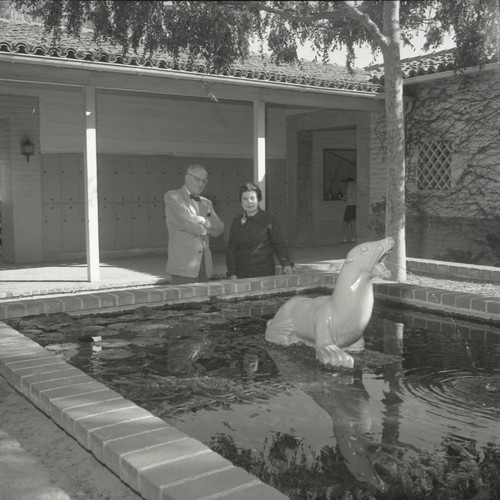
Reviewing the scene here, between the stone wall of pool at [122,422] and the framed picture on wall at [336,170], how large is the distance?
11.0 meters

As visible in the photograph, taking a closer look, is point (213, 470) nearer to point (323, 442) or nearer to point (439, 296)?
point (323, 442)

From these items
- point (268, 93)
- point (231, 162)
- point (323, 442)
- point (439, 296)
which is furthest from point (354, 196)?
point (323, 442)

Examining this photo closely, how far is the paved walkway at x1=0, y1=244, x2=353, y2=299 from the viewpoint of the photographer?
925cm

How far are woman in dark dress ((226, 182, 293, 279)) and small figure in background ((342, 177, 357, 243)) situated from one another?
964 centimetres

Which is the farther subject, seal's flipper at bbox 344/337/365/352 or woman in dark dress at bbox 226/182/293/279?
woman in dark dress at bbox 226/182/293/279

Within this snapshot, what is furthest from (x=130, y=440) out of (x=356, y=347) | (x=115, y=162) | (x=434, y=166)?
(x=115, y=162)

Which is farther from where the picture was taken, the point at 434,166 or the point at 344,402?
the point at 434,166

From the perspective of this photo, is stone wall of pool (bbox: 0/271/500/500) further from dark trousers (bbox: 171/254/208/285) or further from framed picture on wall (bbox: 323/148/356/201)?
framed picture on wall (bbox: 323/148/356/201)

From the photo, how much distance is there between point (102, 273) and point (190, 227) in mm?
5091

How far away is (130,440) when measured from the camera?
2.45 metres

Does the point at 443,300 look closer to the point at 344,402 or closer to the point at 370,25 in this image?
the point at 344,402

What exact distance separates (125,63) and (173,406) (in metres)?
6.60

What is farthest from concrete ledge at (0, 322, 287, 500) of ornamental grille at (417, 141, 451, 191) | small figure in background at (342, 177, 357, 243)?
small figure in background at (342, 177, 357, 243)

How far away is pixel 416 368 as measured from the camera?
3.78m
